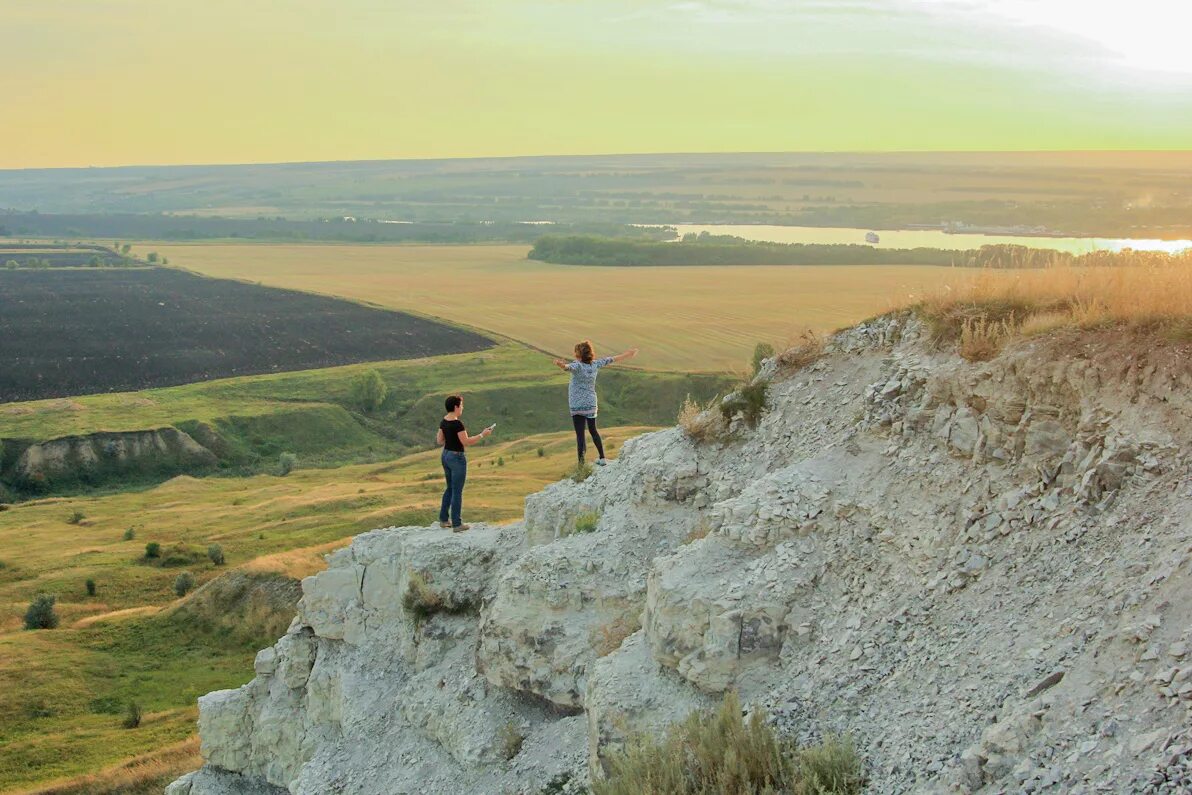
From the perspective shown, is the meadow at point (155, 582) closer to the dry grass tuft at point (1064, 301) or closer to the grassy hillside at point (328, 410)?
the grassy hillside at point (328, 410)

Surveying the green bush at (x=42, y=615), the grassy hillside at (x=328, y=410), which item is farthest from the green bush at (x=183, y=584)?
the grassy hillside at (x=328, y=410)

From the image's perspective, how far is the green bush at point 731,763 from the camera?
33.4 ft

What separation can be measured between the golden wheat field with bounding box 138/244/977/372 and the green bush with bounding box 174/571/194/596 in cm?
4744

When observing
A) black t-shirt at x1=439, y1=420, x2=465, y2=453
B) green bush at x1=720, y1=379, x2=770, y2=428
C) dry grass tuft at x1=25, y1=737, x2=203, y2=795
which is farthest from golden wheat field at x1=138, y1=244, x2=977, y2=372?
green bush at x1=720, y1=379, x2=770, y2=428

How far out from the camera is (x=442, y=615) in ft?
60.2

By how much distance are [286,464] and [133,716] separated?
45888 mm

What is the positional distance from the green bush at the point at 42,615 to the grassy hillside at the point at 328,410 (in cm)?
3612

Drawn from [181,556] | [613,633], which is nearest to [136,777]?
[613,633]

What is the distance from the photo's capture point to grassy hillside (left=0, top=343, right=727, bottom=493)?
8281cm

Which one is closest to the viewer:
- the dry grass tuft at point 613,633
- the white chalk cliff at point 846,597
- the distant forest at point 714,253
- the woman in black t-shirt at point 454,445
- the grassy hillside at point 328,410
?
the white chalk cliff at point 846,597

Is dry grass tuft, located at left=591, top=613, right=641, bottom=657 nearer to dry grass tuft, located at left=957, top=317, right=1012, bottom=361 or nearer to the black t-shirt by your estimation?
the black t-shirt

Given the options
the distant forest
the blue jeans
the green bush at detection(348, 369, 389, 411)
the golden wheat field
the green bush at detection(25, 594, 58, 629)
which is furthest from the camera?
the distant forest

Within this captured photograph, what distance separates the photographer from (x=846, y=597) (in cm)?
1251

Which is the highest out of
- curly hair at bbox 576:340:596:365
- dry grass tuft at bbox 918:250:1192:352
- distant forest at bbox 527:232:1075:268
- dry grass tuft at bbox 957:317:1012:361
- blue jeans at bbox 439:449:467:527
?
distant forest at bbox 527:232:1075:268
